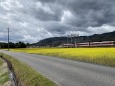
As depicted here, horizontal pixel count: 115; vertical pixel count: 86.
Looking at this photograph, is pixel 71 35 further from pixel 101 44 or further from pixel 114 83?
pixel 114 83

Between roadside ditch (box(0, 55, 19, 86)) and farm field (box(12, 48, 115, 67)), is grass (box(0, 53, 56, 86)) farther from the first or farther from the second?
farm field (box(12, 48, 115, 67))

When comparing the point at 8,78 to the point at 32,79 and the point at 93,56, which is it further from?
the point at 93,56

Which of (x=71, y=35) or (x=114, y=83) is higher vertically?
(x=71, y=35)

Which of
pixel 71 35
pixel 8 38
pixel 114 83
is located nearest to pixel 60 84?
pixel 114 83

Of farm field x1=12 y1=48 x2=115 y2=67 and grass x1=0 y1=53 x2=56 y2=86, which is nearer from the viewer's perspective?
grass x1=0 y1=53 x2=56 y2=86

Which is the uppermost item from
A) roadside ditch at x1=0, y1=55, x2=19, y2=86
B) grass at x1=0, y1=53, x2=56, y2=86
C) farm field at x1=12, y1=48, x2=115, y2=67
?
farm field at x1=12, y1=48, x2=115, y2=67

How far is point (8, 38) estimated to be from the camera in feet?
394

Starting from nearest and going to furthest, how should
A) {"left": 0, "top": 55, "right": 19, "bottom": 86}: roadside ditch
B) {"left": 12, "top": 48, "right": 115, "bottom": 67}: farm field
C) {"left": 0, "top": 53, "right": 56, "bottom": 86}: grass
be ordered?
1. {"left": 0, "top": 53, "right": 56, "bottom": 86}: grass
2. {"left": 0, "top": 55, "right": 19, "bottom": 86}: roadside ditch
3. {"left": 12, "top": 48, "right": 115, "bottom": 67}: farm field

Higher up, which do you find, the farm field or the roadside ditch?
the farm field

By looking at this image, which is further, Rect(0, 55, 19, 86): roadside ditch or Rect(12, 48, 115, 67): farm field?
Rect(12, 48, 115, 67): farm field

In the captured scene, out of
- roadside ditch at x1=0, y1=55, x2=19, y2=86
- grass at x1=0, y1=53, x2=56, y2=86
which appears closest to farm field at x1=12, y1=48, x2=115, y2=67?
grass at x1=0, y1=53, x2=56, y2=86

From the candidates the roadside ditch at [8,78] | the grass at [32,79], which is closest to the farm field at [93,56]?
the grass at [32,79]

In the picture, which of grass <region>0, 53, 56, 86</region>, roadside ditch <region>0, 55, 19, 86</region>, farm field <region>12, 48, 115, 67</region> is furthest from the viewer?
farm field <region>12, 48, 115, 67</region>

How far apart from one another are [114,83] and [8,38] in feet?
366
